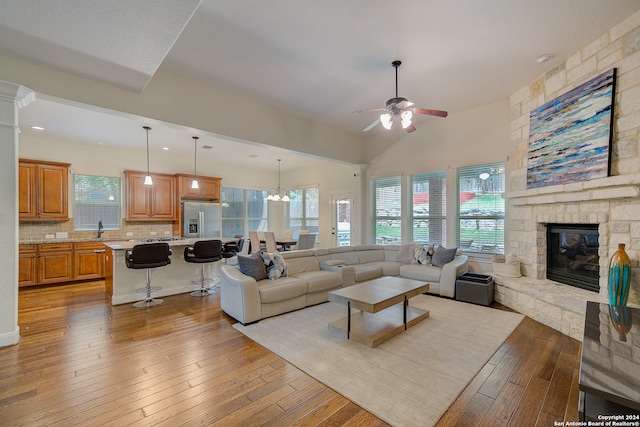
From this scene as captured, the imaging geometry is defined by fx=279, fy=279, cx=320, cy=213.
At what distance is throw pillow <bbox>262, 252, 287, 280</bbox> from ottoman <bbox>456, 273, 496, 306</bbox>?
9.25 ft

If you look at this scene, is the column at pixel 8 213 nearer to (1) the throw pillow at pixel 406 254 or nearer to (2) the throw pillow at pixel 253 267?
(2) the throw pillow at pixel 253 267

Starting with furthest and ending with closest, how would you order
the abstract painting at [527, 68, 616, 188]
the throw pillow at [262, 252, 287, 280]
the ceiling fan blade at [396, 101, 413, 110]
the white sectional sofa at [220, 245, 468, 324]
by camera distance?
1. the throw pillow at [262, 252, 287, 280]
2. the white sectional sofa at [220, 245, 468, 324]
3. the ceiling fan blade at [396, 101, 413, 110]
4. the abstract painting at [527, 68, 616, 188]

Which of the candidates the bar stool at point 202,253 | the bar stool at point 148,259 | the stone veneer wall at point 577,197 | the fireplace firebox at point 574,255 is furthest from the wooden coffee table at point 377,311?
the bar stool at point 148,259

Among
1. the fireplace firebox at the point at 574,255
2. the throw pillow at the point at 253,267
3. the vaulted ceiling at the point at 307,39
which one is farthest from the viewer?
the throw pillow at the point at 253,267

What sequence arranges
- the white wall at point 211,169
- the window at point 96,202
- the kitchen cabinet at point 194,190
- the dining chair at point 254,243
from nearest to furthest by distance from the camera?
the white wall at point 211,169, the window at point 96,202, the dining chair at point 254,243, the kitchen cabinet at point 194,190

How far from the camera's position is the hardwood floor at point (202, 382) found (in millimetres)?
1912

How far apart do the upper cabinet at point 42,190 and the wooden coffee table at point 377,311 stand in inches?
246

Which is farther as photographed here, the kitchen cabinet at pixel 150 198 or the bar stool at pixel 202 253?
the kitchen cabinet at pixel 150 198

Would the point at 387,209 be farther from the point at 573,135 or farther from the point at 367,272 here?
the point at 573,135

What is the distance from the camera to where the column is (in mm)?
2902

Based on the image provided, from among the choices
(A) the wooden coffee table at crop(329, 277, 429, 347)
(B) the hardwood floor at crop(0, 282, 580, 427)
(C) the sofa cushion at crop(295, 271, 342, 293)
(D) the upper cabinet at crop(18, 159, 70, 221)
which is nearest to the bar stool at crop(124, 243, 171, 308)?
(B) the hardwood floor at crop(0, 282, 580, 427)

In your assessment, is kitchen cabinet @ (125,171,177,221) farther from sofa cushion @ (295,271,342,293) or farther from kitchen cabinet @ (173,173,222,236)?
sofa cushion @ (295,271,342,293)


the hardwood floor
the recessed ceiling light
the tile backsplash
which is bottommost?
the hardwood floor

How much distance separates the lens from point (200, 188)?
7.62m
